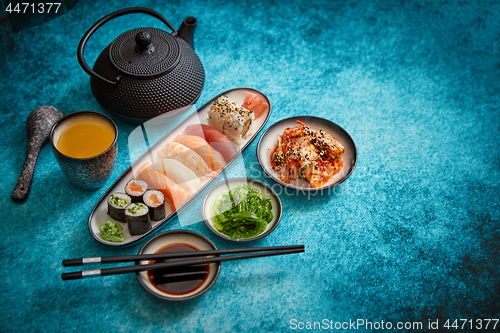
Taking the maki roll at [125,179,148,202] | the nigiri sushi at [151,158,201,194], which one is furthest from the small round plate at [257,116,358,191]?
the maki roll at [125,179,148,202]

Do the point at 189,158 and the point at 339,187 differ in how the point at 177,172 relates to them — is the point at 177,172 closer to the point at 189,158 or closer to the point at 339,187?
the point at 189,158

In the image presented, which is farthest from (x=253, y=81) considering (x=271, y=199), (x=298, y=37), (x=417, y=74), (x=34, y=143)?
(x=34, y=143)

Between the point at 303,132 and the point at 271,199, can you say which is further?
the point at 303,132

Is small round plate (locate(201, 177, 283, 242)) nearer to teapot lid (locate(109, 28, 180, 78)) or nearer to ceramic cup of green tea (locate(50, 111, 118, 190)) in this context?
ceramic cup of green tea (locate(50, 111, 118, 190))

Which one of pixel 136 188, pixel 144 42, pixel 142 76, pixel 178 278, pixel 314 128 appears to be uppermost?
pixel 144 42

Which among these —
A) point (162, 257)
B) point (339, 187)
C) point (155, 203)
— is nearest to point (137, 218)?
point (155, 203)

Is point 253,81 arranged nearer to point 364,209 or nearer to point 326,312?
point 364,209
